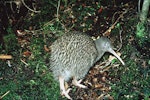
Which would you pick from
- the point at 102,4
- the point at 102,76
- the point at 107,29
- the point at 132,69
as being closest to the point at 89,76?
the point at 102,76

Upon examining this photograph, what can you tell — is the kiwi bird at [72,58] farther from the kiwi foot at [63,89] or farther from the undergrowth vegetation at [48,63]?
the undergrowth vegetation at [48,63]

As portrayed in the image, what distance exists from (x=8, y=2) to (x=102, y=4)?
1651mm

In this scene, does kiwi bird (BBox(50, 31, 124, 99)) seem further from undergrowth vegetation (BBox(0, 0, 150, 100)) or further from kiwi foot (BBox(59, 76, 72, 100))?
undergrowth vegetation (BBox(0, 0, 150, 100))

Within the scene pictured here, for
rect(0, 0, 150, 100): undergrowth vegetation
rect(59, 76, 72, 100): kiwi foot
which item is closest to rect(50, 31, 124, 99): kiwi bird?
rect(59, 76, 72, 100): kiwi foot

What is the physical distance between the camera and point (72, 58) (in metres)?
5.30

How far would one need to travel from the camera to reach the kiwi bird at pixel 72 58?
5277mm

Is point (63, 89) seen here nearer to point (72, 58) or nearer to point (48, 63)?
point (72, 58)

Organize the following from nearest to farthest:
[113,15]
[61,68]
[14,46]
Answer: [61,68] → [14,46] → [113,15]

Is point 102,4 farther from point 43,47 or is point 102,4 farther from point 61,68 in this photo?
point 61,68

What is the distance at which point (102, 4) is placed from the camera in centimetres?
659

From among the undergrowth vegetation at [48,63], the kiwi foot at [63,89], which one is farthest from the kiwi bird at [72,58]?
the undergrowth vegetation at [48,63]

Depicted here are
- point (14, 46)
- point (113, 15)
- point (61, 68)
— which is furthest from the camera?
point (113, 15)

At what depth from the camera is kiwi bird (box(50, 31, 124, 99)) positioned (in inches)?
208

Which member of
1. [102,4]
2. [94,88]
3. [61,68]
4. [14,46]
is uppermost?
[102,4]
